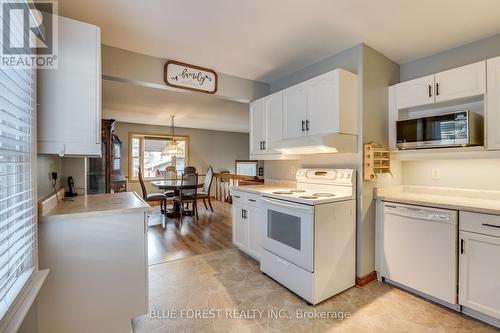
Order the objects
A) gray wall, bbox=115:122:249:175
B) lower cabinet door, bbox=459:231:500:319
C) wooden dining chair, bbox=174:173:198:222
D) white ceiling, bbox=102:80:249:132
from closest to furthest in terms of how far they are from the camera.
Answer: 1. lower cabinet door, bbox=459:231:500:319
2. white ceiling, bbox=102:80:249:132
3. wooden dining chair, bbox=174:173:198:222
4. gray wall, bbox=115:122:249:175

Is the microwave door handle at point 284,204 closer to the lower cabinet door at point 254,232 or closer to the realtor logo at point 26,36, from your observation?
the lower cabinet door at point 254,232

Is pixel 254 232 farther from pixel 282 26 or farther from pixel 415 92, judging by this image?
pixel 415 92

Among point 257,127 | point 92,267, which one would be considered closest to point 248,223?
point 257,127

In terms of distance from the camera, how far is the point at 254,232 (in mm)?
2883

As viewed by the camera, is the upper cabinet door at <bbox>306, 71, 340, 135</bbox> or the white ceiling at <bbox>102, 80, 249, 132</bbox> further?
the white ceiling at <bbox>102, 80, 249, 132</bbox>

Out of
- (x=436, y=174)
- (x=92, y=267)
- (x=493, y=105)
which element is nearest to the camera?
(x=92, y=267)

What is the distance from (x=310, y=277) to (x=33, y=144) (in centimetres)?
215

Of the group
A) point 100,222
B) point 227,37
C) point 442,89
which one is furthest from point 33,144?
point 442,89

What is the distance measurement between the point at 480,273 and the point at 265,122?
252cm

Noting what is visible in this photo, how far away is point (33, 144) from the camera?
1324mm

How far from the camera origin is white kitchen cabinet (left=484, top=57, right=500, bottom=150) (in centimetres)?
196

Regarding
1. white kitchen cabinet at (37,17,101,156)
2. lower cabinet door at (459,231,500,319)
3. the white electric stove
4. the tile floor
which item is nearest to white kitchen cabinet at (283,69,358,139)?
the white electric stove

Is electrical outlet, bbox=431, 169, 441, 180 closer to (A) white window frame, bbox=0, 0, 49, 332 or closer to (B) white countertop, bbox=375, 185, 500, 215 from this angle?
(B) white countertop, bbox=375, 185, 500, 215

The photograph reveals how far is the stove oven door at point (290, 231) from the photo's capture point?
2018 millimetres
